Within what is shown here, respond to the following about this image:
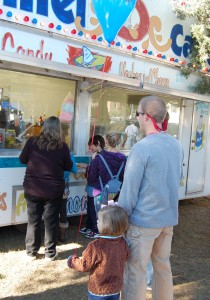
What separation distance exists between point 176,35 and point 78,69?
2.68 metres

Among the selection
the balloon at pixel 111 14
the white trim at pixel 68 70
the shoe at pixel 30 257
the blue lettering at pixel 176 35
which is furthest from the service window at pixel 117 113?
the shoe at pixel 30 257

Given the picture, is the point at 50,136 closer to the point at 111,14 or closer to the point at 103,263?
the point at 103,263

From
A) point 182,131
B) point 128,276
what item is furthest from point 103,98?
point 128,276

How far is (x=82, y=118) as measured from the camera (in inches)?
211

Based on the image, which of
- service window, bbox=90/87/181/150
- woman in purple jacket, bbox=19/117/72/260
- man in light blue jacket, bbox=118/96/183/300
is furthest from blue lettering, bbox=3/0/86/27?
man in light blue jacket, bbox=118/96/183/300

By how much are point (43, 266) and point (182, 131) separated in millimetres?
3961

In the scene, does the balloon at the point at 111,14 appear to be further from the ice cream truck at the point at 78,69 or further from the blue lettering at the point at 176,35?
the blue lettering at the point at 176,35

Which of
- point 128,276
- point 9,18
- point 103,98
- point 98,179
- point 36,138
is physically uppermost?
point 9,18

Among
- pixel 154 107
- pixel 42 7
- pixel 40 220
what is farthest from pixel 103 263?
pixel 42 7

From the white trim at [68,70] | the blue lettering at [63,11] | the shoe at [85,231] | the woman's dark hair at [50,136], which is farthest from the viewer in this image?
the shoe at [85,231]

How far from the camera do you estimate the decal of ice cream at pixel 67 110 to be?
5.21m

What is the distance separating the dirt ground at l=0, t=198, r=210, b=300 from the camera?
137 inches

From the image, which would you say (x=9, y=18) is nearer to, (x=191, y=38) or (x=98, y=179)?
(x=98, y=179)

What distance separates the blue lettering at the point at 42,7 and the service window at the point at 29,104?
0.80m
